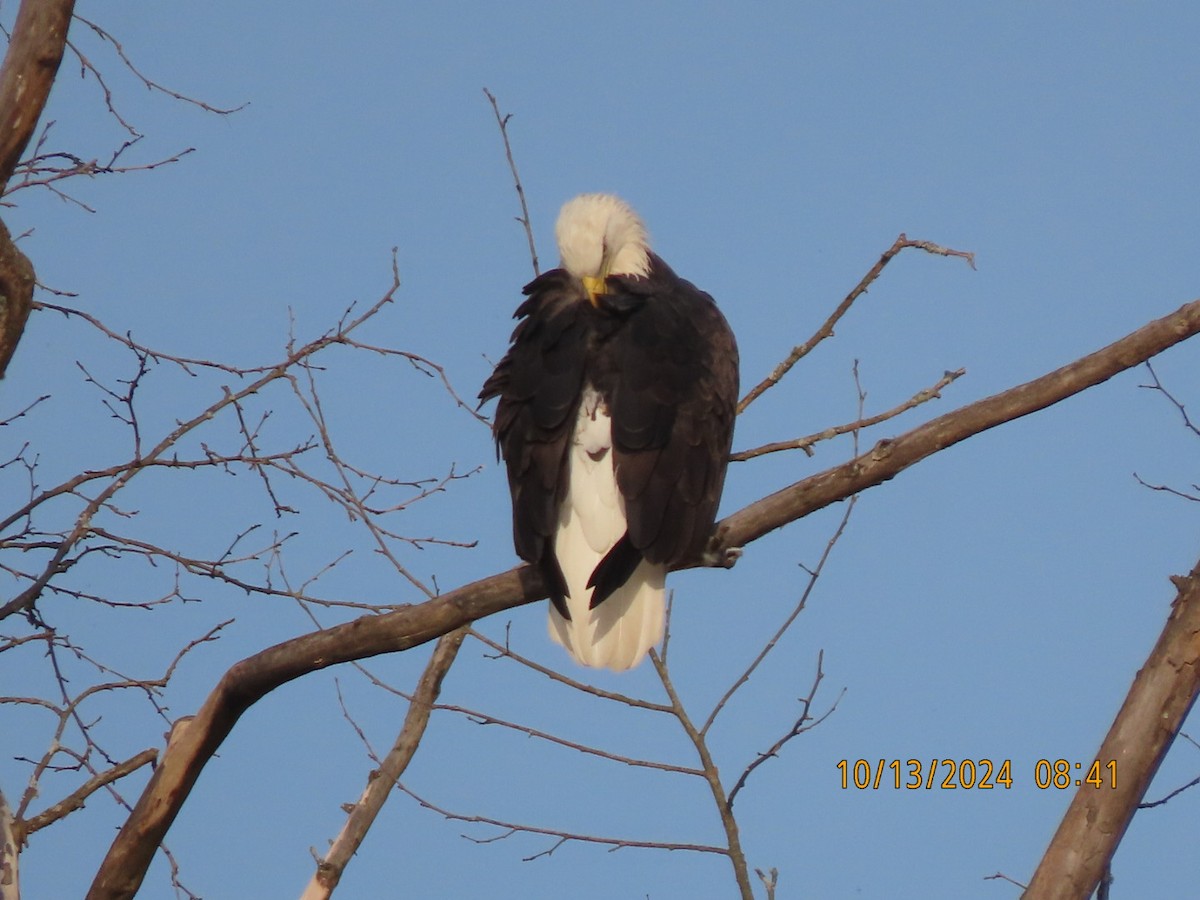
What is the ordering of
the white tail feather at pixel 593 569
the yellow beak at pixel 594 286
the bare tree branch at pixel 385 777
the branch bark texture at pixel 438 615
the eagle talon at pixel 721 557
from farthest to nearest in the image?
the bare tree branch at pixel 385 777 < the yellow beak at pixel 594 286 < the white tail feather at pixel 593 569 < the eagle talon at pixel 721 557 < the branch bark texture at pixel 438 615

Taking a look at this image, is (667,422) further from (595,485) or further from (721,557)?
(721,557)

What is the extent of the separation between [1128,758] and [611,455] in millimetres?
1486

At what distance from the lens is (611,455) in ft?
12.9

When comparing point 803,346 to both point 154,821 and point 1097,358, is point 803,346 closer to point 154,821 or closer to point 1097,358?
point 1097,358

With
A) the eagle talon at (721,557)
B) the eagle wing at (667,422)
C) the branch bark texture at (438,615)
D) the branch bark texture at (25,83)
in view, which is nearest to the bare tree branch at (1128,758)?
the branch bark texture at (438,615)

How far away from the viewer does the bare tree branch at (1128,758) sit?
3.53m

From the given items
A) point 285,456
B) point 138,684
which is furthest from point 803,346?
point 138,684

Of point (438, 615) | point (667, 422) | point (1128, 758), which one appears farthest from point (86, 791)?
point (1128, 758)

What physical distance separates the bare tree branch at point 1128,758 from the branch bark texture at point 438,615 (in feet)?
2.17

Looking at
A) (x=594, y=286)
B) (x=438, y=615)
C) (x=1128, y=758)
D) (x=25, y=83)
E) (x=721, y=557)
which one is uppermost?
(x=25, y=83)

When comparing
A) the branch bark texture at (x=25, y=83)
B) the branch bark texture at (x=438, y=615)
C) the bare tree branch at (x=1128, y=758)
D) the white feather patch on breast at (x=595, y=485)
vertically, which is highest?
the branch bark texture at (x=25, y=83)

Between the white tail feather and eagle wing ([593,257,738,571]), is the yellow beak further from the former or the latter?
the white tail feather

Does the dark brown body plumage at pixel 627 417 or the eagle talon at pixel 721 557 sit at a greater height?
the dark brown body plumage at pixel 627 417

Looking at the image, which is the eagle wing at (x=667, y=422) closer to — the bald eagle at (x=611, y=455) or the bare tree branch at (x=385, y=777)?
the bald eagle at (x=611, y=455)
